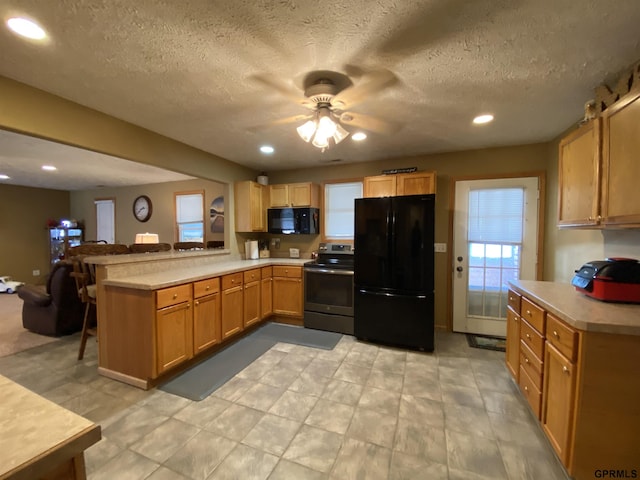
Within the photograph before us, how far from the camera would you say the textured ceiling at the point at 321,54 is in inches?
52.7

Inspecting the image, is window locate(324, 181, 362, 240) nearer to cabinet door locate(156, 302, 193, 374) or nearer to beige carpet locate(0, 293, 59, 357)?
cabinet door locate(156, 302, 193, 374)

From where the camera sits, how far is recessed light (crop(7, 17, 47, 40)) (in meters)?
1.39

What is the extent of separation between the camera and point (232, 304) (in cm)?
323

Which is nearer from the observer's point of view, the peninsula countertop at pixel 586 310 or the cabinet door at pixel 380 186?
the peninsula countertop at pixel 586 310

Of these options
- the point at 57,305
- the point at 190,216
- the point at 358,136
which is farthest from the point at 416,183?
the point at 190,216

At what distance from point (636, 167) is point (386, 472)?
2230 mm

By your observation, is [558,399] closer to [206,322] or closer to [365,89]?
[365,89]

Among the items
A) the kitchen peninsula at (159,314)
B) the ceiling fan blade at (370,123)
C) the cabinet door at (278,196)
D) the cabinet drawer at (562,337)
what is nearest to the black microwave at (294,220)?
the cabinet door at (278,196)

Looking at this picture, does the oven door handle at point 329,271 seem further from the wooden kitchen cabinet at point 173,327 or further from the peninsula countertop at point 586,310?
the peninsula countertop at point 586,310

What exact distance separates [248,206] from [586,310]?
150 inches

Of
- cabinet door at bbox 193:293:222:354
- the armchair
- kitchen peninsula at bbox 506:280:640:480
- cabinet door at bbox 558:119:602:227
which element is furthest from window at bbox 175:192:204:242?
kitchen peninsula at bbox 506:280:640:480

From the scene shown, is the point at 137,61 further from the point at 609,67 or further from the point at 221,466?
the point at 609,67

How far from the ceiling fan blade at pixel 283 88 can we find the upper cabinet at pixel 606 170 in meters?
1.99

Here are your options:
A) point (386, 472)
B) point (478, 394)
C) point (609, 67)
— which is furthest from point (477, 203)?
point (386, 472)
